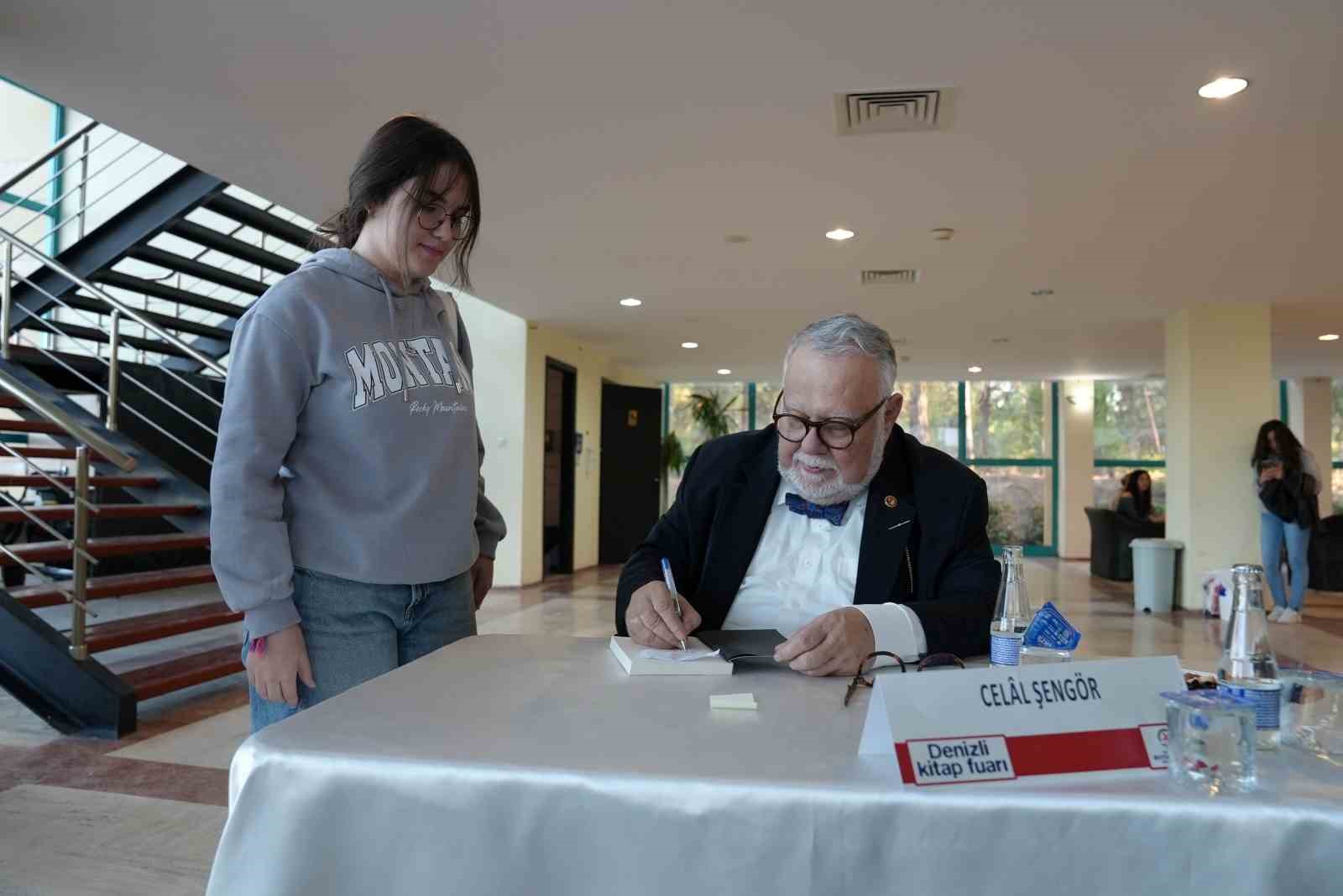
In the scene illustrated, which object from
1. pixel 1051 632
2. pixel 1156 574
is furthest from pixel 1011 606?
pixel 1156 574

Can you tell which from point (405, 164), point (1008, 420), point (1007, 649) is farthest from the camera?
point (1008, 420)

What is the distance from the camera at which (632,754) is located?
0.87 meters

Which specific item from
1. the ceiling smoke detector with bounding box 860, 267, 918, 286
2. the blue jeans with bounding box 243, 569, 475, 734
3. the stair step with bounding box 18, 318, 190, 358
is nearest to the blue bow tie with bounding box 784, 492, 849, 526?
the blue jeans with bounding box 243, 569, 475, 734

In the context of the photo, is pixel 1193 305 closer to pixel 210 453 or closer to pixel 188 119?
pixel 188 119

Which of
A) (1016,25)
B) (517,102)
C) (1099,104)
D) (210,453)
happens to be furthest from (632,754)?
(210,453)

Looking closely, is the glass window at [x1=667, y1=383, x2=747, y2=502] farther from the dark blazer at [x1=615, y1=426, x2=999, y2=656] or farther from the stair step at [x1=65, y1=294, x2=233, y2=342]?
the dark blazer at [x1=615, y1=426, x2=999, y2=656]

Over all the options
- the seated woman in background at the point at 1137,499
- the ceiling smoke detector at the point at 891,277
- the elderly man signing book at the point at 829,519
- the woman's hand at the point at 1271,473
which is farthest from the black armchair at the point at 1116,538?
the elderly man signing book at the point at 829,519

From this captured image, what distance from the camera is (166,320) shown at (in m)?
6.27

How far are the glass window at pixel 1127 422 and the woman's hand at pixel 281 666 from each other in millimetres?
14469

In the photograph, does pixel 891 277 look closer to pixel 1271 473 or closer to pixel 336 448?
pixel 1271 473

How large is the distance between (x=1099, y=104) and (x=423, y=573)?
3502mm

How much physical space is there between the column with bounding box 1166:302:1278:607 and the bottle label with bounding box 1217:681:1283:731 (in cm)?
762

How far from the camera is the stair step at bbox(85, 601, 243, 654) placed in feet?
12.5

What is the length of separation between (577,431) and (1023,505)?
7.38m
